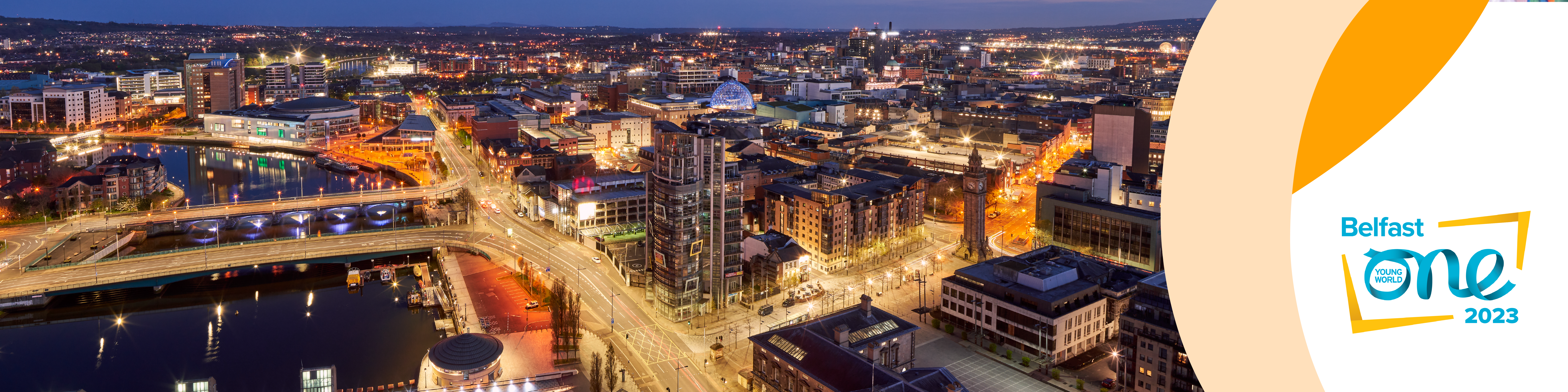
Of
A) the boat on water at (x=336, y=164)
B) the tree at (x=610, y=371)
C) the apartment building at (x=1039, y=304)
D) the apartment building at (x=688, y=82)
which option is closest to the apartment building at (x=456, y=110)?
the boat on water at (x=336, y=164)

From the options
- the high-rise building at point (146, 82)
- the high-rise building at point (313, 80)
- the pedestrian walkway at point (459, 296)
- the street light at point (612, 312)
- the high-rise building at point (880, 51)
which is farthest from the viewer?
the high-rise building at point (880, 51)

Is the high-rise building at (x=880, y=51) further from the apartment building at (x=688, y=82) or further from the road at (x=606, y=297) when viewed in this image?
the road at (x=606, y=297)

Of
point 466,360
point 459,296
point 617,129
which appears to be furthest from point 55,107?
point 466,360

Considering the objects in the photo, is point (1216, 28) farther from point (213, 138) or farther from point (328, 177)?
point (213, 138)

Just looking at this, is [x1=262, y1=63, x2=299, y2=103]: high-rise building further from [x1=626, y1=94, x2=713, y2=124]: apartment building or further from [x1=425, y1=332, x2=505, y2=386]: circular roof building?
[x1=425, y1=332, x2=505, y2=386]: circular roof building

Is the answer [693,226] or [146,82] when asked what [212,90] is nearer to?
[146,82]

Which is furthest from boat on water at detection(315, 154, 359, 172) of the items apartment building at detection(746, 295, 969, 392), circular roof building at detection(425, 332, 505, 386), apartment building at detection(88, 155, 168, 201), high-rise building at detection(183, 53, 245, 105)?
apartment building at detection(746, 295, 969, 392)
